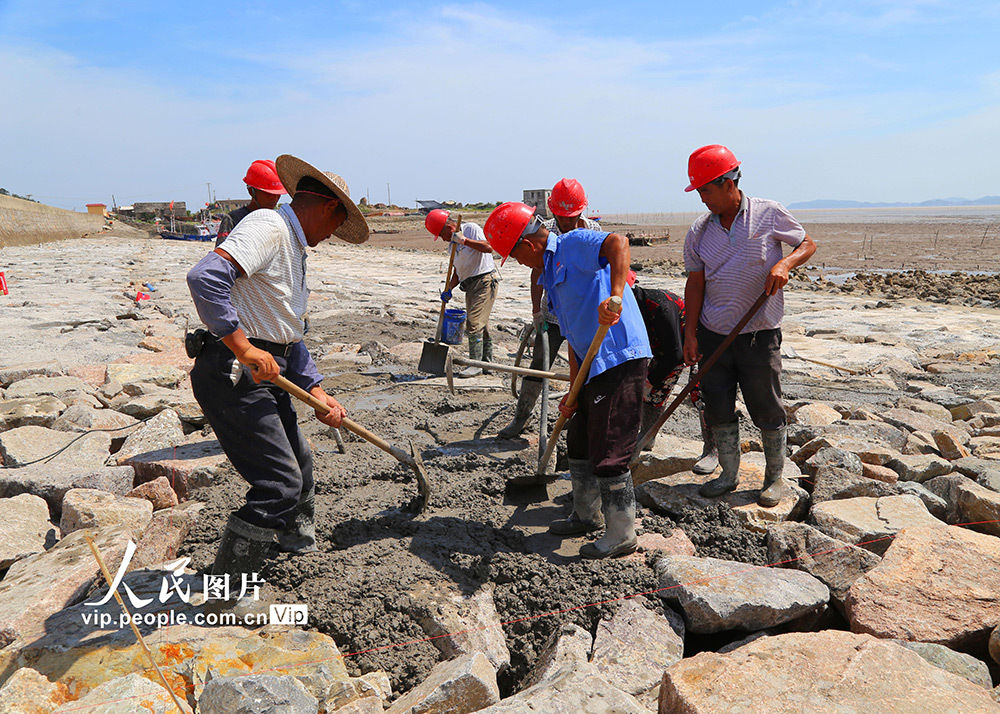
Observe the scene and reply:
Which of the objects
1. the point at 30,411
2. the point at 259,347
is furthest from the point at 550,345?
the point at 30,411

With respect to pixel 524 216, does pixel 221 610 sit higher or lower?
lower

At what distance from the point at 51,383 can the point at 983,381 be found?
883 centimetres

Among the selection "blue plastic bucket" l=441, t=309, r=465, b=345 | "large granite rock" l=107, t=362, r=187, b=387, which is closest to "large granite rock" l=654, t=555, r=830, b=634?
"blue plastic bucket" l=441, t=309, r=465, b=345

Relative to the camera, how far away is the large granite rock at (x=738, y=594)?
2.73 meters

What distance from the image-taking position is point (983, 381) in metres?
6.96

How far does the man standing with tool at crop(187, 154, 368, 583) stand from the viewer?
256 centimetres

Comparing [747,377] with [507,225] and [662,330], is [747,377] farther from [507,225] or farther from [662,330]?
[507,225]

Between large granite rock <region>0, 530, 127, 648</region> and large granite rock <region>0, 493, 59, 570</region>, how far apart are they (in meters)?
0.17

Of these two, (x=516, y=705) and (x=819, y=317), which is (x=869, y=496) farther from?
(x=819, y=317)

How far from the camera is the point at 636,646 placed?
8.70ft

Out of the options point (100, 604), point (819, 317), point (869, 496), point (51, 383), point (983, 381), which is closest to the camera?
point (100, 604)

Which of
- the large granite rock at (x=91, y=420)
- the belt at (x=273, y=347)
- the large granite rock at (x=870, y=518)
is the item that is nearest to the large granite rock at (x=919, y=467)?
the large granite rock at (x=870, y=518)

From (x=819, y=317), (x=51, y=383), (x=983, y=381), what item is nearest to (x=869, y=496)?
(x=983, y=381)

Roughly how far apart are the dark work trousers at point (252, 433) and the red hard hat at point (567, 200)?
2352 mm
